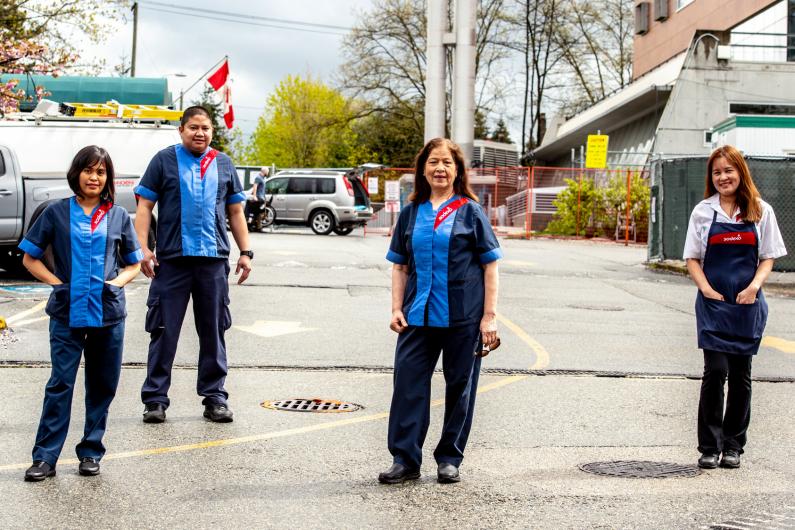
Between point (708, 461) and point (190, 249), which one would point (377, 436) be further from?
point (708, 461)

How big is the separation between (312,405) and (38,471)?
105 inches

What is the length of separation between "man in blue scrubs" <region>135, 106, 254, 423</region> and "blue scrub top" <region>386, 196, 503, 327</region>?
5.67 feet

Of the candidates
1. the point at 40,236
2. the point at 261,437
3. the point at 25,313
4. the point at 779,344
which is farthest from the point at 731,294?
the point at 25,313

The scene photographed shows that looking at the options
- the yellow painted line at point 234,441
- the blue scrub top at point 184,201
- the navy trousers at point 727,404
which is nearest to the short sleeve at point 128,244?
the blue scrub top at point 184,201

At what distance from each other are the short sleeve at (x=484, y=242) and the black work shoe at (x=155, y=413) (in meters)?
2.43

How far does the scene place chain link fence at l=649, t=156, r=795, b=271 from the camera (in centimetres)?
2080

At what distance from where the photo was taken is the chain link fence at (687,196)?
20797 mm

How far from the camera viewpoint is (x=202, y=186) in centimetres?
704

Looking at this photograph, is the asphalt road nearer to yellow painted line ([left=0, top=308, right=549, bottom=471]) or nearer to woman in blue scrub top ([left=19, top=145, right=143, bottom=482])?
yellow painted line ([left=0, top=308, right=549, bottom=471])

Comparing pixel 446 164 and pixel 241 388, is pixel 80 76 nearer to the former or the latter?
pixel 241 388

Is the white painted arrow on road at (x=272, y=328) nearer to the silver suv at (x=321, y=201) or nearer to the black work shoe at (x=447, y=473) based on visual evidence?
the black work shoe at (x=447, y=473)

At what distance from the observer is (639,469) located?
6.23 meters

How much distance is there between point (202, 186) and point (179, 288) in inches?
24.9

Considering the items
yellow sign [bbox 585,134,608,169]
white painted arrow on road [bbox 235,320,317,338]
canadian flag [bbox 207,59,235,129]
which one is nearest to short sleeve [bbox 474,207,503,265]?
white painted arrow on road [bbox 235,320,317,338]
